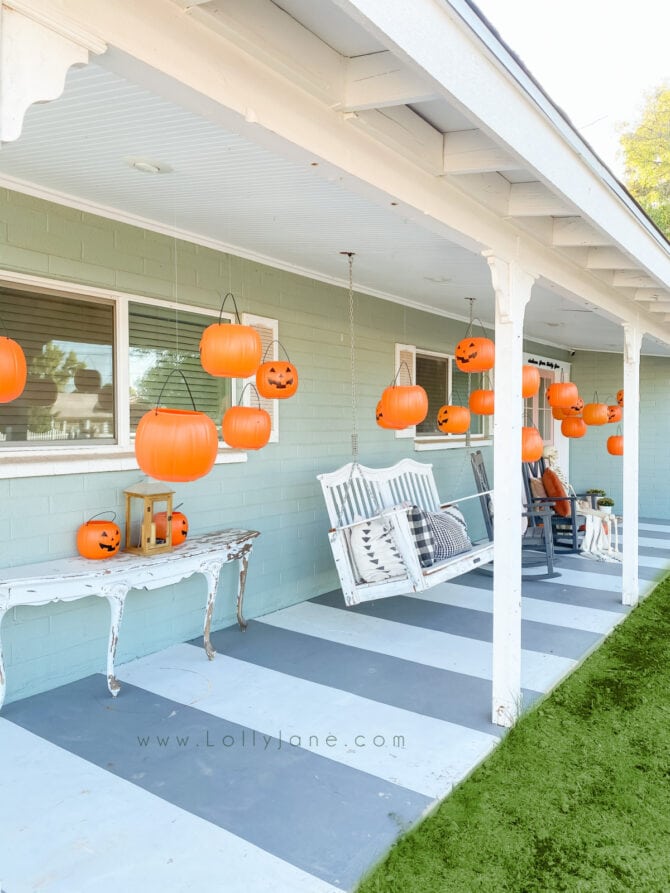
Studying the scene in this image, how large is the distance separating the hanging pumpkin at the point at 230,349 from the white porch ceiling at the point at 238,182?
710mm

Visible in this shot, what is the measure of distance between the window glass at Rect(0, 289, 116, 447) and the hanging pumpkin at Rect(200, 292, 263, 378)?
0.94 metres

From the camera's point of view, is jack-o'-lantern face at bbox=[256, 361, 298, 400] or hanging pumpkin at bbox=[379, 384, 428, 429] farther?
hanging pumpkin at bbox=[379, 384, 428, 429]

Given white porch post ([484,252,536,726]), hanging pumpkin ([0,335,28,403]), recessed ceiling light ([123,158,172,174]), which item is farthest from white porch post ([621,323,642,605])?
hanging pumpkin ([0,335,28,403])

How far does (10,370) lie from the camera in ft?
7.56

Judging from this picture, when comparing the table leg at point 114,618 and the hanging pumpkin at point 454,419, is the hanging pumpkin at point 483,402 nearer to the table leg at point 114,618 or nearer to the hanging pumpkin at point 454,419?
the hanging pumpkin at point 454,419

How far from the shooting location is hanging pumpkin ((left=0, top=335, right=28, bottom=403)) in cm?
229

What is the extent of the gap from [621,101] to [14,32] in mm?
28401

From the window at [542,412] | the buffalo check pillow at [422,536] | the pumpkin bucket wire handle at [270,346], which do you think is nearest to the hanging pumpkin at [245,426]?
the pumpkin bucket wire handle at [270,346]

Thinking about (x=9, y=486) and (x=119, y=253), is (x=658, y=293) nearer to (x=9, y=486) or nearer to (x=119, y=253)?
(x=119, y=253)

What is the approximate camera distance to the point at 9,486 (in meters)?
3.29

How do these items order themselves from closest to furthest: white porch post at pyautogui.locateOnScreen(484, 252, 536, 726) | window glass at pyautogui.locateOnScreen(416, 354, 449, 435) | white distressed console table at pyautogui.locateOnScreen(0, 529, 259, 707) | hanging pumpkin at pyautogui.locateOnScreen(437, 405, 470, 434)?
1. white distressed console table at pyautogui.locateOnScreen(0, 529, 259, 707)
2. white porch post at pyautogui.locateOnScreen(484, 252, 536, 726)
3. hanging pumpkin at pyautogui.locateOnScreen(437, 405, 470, 434)
4. window glass at pyautogui.locateOnScreen(416, 354, 449, 435)

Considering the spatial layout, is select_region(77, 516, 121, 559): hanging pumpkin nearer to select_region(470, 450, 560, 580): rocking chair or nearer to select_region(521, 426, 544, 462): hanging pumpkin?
select_region(521, 426, 544, 462): hanging pumpkin

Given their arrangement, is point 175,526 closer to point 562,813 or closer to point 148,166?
point 148,166

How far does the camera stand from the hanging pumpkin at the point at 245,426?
3797mm
